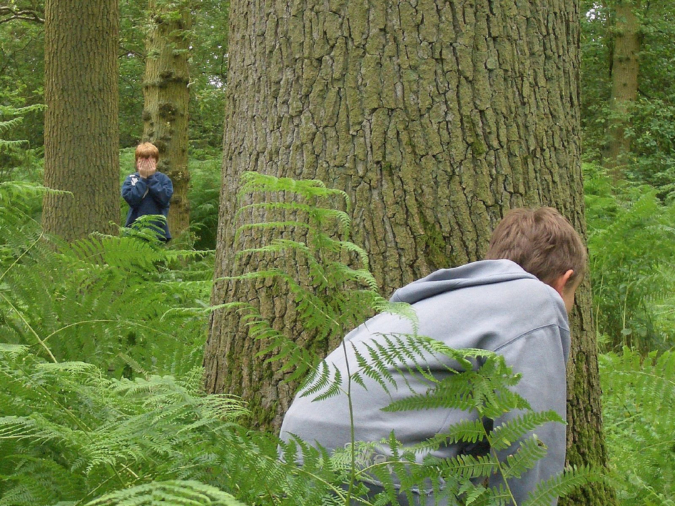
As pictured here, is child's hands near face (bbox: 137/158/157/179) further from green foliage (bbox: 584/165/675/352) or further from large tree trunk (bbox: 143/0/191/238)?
green foliage (bbox: 584/165/675/352)

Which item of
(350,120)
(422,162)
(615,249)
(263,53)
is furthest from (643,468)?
(615,249)

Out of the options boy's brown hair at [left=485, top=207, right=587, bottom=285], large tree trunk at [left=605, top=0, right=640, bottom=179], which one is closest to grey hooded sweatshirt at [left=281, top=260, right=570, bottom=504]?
boy's brown hair at [left=485, top=207, right=587, bottom=285]

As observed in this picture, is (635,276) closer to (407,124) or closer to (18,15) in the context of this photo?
(407,124)

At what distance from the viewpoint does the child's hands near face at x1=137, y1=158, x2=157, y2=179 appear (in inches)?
290

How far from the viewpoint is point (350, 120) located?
8.30 ft

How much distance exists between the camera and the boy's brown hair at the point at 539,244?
7.72ft

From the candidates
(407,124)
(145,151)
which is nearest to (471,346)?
(407,124)

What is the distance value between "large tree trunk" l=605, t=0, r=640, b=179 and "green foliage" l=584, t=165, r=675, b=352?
1027cm

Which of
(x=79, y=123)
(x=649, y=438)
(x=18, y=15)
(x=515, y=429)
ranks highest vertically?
(x=18, y=15)

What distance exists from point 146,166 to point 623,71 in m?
13.2

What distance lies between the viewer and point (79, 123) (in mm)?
7199

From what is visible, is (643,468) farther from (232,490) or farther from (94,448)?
(94,448)

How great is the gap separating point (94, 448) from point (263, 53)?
171 centimetres

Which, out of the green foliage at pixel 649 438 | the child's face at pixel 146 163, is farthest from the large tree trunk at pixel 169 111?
the green foliage at pixel 649 438
